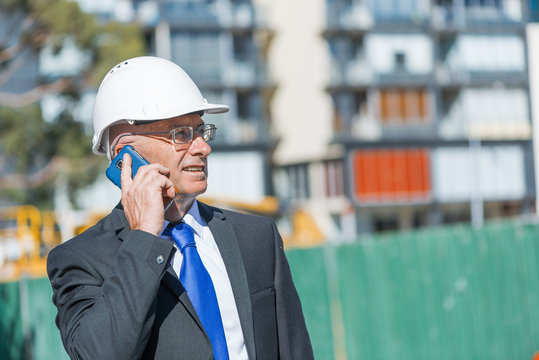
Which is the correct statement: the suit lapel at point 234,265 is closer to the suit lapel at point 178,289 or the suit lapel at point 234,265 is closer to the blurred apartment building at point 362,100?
the suit lapel at point 178,289

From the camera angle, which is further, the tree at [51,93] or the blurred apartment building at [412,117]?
the blurred apartment building at [412,117]

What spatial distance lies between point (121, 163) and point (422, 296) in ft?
28.3

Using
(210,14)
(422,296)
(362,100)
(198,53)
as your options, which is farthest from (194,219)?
(362,100)

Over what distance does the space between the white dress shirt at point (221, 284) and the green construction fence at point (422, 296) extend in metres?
7.46

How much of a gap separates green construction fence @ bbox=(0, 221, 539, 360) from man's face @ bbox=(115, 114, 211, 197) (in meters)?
7.53

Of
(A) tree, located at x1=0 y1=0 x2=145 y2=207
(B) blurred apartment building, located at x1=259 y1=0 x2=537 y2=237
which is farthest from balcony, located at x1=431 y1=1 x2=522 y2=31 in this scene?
(A) tree, located at x1=0 y1=0 x2=145 y2=207

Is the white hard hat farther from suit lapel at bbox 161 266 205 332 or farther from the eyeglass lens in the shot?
suit lapel at bbox 161 266 205 332

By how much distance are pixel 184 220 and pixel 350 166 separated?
46.9 metres

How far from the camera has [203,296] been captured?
2.65m

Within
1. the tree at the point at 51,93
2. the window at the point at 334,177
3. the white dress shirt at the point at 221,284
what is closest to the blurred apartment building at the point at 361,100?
the window at the point at 334,177

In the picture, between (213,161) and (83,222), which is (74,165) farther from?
(213,161)

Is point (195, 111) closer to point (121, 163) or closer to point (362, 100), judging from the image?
point (121, 163)

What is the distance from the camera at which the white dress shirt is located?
8.84ft

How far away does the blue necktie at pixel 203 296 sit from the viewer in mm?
2631
